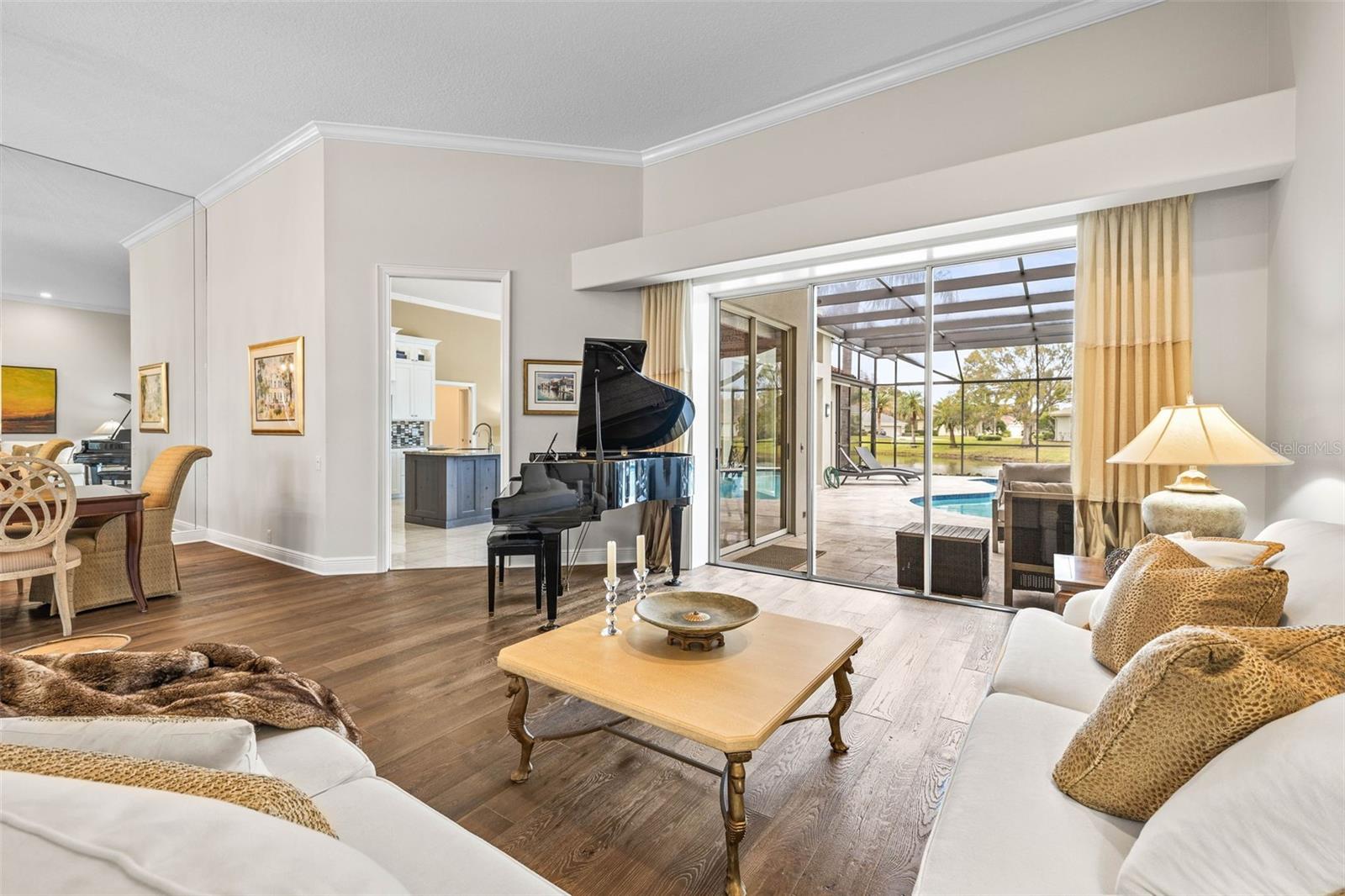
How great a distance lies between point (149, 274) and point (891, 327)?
7240mm

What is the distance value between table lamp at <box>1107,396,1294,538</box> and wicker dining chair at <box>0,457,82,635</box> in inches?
220

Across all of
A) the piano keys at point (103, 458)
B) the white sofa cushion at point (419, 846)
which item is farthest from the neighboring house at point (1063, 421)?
the piano keys at point (103, 458)

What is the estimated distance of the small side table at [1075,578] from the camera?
2.71 m

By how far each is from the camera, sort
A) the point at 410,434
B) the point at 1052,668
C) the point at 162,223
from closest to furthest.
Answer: the point at 1052,668 → the point at 162,223 → the point at 410,434

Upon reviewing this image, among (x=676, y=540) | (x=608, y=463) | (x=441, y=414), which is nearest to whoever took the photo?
(x=608, y=463)

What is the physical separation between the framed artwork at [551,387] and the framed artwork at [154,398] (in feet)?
13.0

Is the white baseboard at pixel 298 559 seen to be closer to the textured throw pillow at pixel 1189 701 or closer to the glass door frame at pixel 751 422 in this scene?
the glass door frame at pixel 751 422

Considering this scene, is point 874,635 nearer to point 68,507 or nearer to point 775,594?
point 775,594

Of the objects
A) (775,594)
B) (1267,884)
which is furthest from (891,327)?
(1267,884)

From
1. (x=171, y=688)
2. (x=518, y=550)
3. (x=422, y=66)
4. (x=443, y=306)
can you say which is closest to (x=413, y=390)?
(x=443, y=306)

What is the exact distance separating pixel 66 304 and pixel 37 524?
3.15 m

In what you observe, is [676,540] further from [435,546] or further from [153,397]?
[153,397]

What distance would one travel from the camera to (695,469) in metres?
5.15

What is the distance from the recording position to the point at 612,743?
226 centimetres
